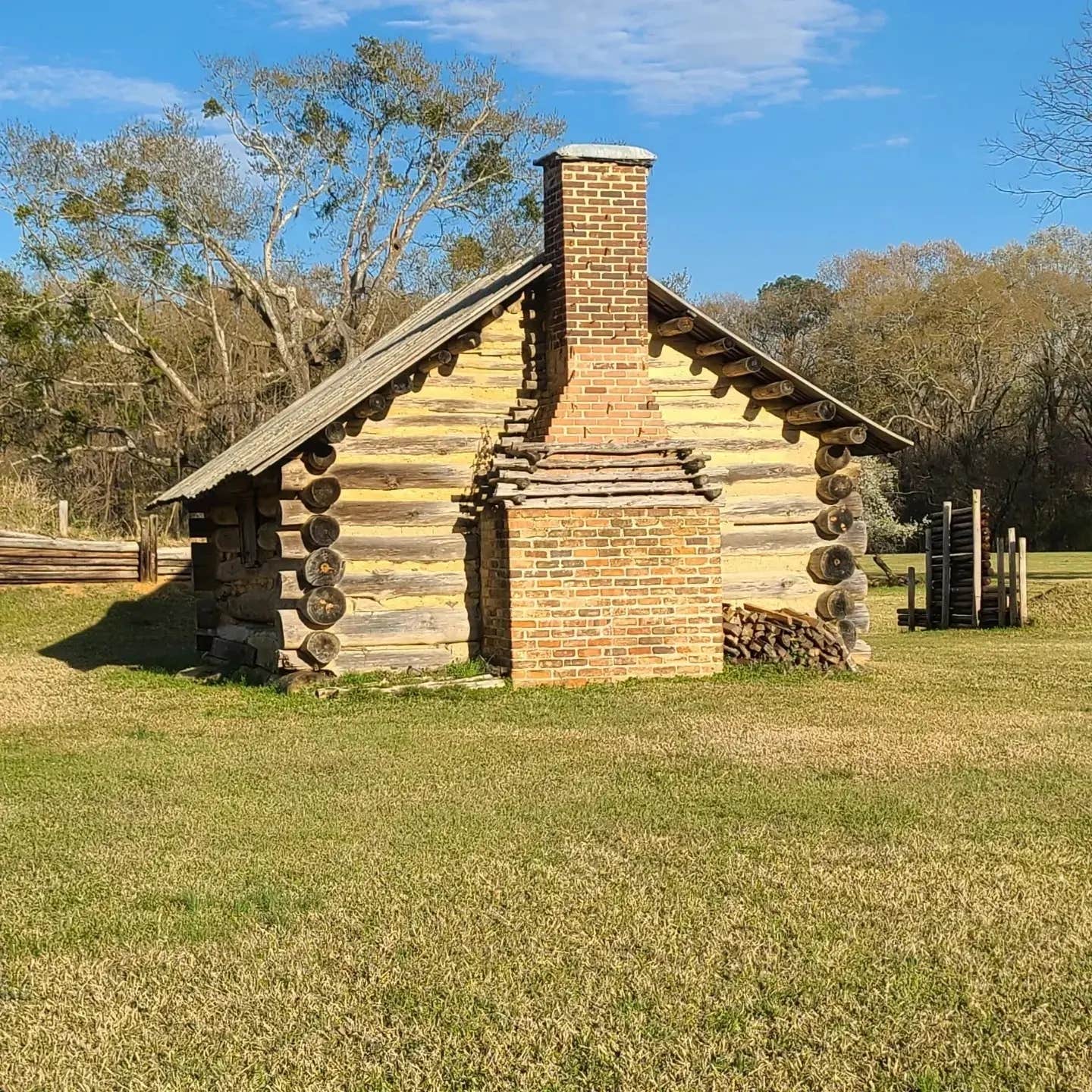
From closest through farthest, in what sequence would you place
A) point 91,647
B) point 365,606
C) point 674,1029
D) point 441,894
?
1. point 674,1029
2. point 441,894
3. point 365,606
4. point 91,647

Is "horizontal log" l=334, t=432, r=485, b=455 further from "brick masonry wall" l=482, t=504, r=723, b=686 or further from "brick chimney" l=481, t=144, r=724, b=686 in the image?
"brick masonry wall" l=482, t=504, r=723, b=686

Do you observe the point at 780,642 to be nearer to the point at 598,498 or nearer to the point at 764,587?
the point at 764,587

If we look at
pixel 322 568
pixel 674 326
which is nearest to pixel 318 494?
pixel 322 568

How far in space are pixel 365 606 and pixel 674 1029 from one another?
8.16 meters

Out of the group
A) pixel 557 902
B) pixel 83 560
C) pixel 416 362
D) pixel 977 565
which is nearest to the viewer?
pixel 557 902

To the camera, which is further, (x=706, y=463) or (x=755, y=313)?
(x=755, y=313)

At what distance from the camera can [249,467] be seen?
10.8 metres

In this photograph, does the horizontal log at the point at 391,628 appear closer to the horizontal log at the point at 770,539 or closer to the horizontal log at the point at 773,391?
the horizontal log at the point at 770,539

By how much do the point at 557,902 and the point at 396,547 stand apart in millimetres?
6986

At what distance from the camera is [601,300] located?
11617 millimetres

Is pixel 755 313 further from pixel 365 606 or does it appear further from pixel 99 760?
pixel 99 760

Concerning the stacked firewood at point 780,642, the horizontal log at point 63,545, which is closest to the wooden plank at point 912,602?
the stacked firewood at point 780,642

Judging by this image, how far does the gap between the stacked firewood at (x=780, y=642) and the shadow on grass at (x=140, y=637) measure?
638cm

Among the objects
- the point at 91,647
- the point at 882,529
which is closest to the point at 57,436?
the point at 91,647
